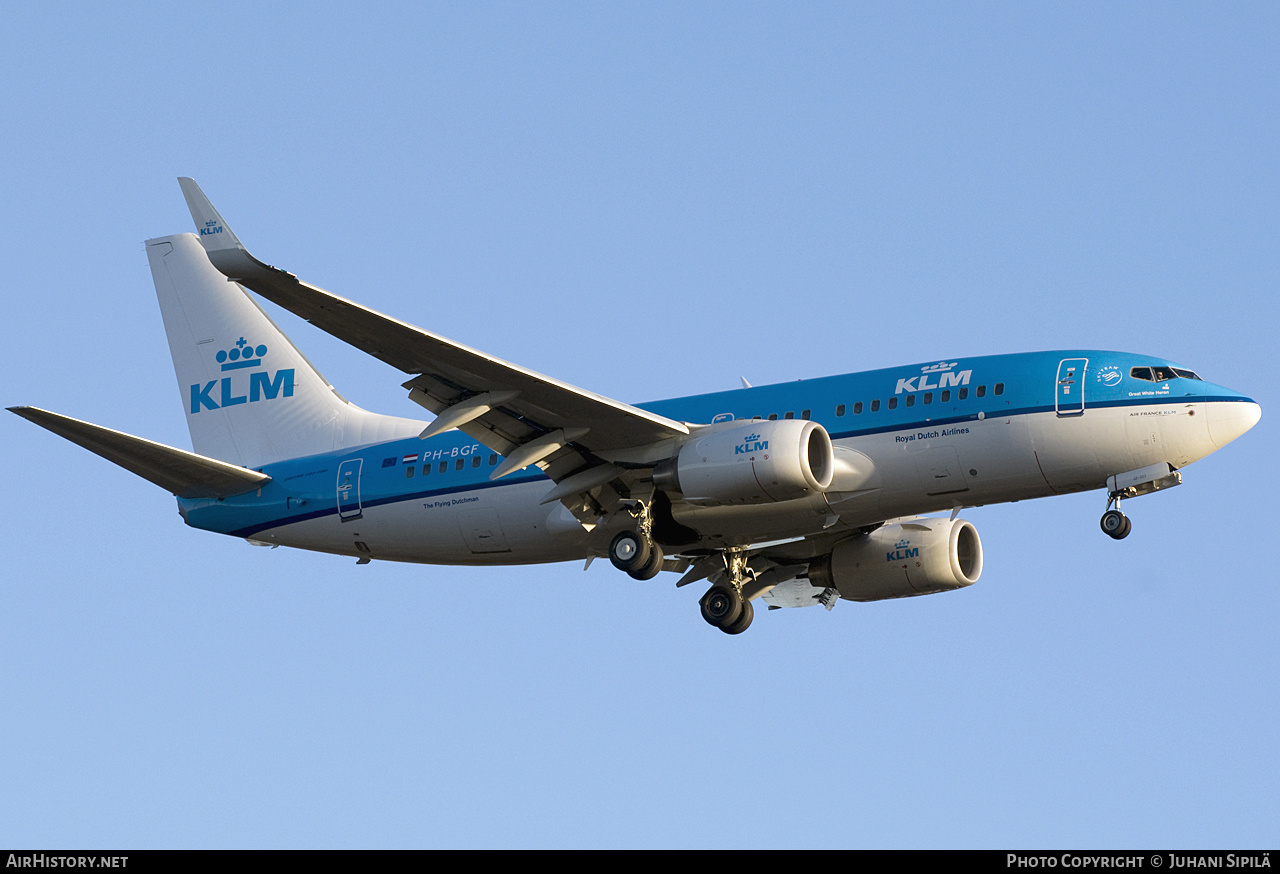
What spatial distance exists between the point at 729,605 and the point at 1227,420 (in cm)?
1205

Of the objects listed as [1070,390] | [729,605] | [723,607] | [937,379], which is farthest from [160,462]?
[1070,390]

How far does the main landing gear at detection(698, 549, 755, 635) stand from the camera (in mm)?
38812

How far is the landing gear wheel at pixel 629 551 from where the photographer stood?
3506 centimetres

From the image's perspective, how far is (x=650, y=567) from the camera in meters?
35.2

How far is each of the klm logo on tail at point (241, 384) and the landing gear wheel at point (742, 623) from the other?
12.9m

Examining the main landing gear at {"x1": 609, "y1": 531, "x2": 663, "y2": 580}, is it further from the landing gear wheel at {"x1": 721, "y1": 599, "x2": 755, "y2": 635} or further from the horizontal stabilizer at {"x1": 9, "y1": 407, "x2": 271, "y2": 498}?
the horizontal stabilizer at {"x1": 9, "y1": 407, "x2": 271, "y2": 498}

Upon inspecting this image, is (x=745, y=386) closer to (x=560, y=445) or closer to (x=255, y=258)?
(x=560, y=445)

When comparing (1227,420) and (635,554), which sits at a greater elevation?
(1227,420)

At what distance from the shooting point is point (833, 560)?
39.5 metres

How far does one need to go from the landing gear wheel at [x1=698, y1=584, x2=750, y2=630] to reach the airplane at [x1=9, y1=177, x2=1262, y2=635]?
0.05m

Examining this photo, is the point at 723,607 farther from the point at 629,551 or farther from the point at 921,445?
the point at 921,445

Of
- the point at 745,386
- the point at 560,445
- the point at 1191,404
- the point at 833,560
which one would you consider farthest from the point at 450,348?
the point at 1191,404

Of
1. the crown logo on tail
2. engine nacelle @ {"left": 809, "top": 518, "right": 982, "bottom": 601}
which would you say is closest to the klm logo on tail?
the crown logo on tail
